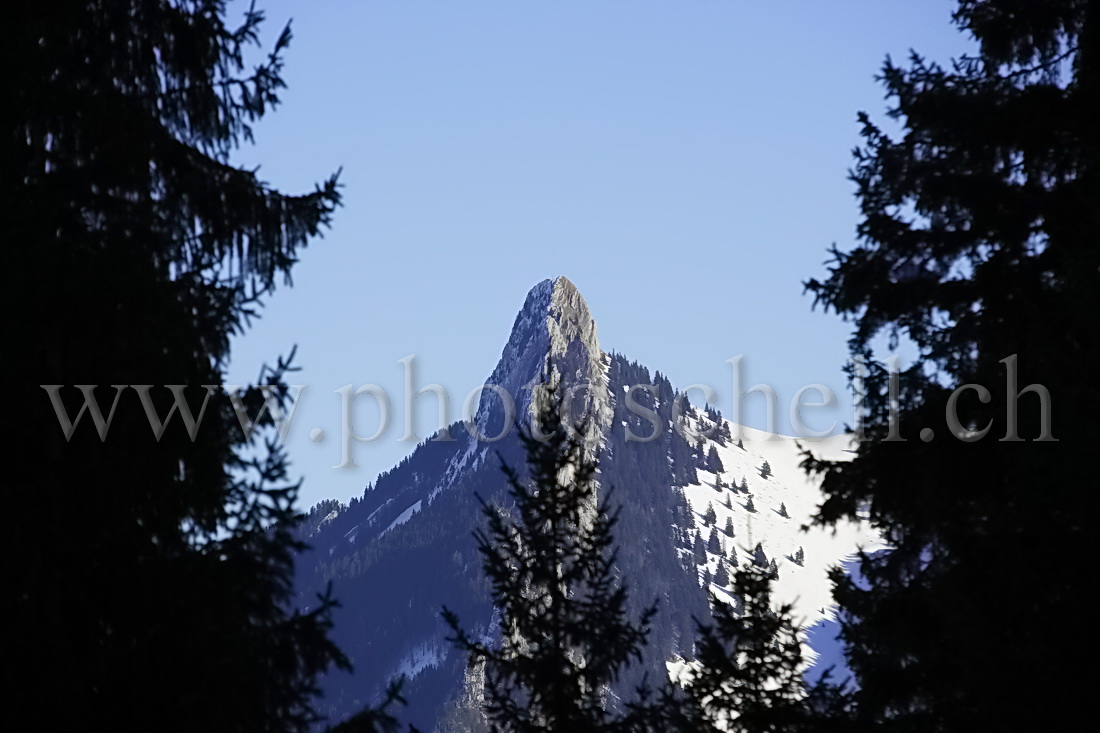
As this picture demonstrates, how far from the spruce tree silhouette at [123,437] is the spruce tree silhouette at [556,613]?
16.0ft

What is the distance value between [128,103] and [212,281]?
63.6 inches

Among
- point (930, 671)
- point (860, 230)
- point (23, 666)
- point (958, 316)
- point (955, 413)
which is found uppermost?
point (860, 230)

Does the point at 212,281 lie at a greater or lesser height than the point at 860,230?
lesser

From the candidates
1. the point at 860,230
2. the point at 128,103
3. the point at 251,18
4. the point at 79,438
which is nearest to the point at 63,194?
the point at 128,103

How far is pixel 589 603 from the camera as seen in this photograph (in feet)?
49.4

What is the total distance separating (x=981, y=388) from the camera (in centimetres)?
1280

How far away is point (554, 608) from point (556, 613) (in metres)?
0.08

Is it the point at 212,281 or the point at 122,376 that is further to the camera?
the point at 212,281

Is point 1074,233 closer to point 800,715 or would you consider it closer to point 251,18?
point 800,715

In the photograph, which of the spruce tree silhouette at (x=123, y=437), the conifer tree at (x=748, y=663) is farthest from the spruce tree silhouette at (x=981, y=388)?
the spruce tree silhouette at (x=123, y=437)

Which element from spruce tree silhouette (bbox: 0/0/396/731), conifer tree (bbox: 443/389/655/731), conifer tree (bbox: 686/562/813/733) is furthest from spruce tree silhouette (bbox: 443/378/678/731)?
spruce tree silhouette (bbox: 0/0/396/731)

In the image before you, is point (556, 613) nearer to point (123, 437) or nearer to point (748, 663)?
point (748, 663)

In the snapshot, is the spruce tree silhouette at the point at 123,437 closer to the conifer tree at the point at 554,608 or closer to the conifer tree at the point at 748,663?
the conifer tree at the point at 554,608

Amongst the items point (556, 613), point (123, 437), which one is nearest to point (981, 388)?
point (556, 613)
